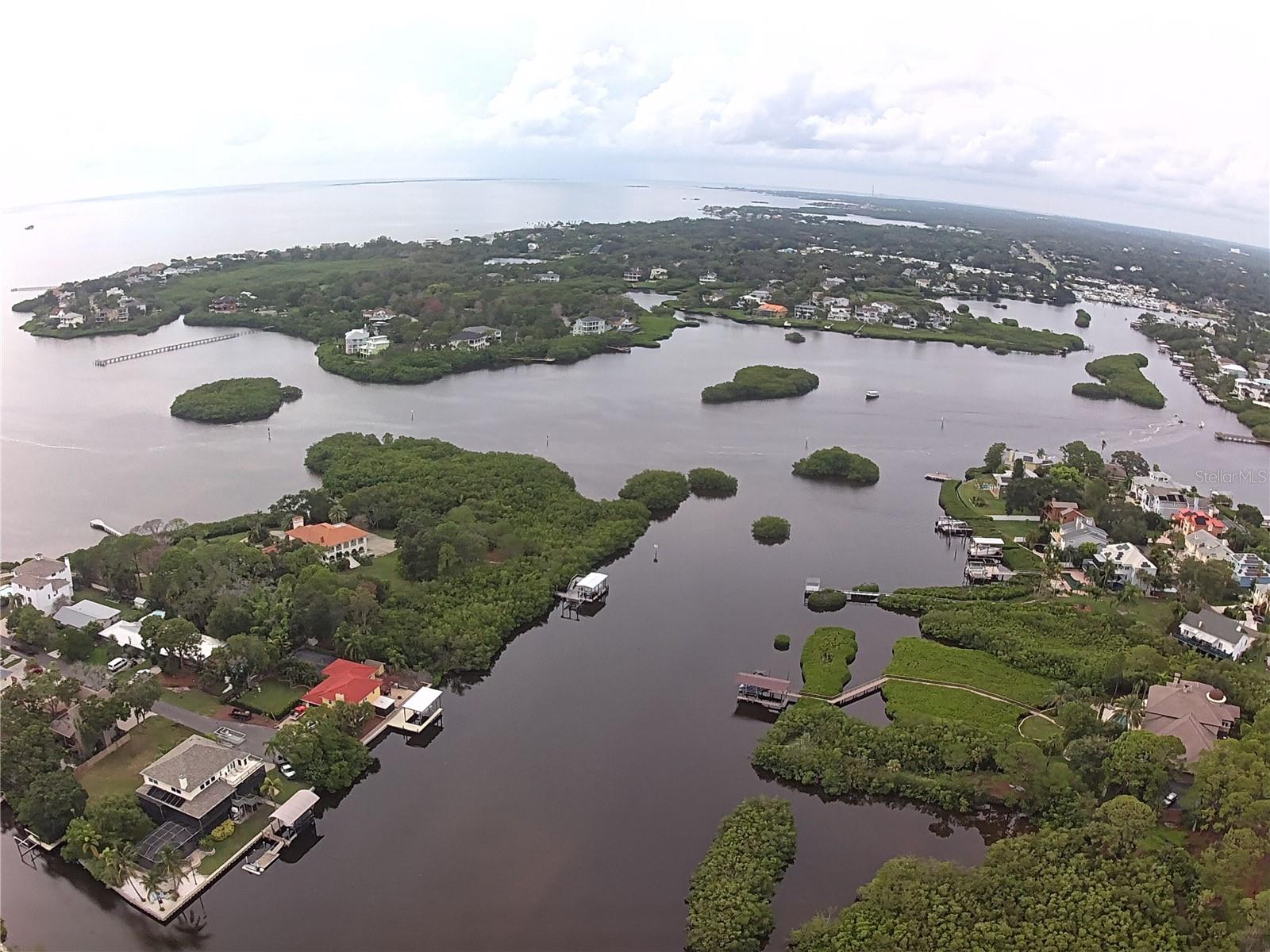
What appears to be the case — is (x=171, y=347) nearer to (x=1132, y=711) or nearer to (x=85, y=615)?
(x=85, y=615)

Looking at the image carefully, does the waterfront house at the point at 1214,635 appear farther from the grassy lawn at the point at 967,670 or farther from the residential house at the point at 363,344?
the residential house at the point at 363,344

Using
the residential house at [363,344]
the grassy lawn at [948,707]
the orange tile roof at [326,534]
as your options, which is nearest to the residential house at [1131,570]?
the grassy lawn at [948,707]

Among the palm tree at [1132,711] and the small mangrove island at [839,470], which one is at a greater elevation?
the palm tree at [1132,711]

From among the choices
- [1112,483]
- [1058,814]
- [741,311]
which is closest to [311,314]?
[741,311]

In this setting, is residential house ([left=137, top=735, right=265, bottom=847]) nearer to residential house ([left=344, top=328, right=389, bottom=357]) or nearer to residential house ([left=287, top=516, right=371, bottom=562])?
residential house ([left=287, top=516, right=371, bottom=562])

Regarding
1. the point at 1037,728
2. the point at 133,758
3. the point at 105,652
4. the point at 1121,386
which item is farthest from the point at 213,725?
the point at 1121,386

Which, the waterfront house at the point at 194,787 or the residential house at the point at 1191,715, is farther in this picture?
the residential house at the point at 1191,715
